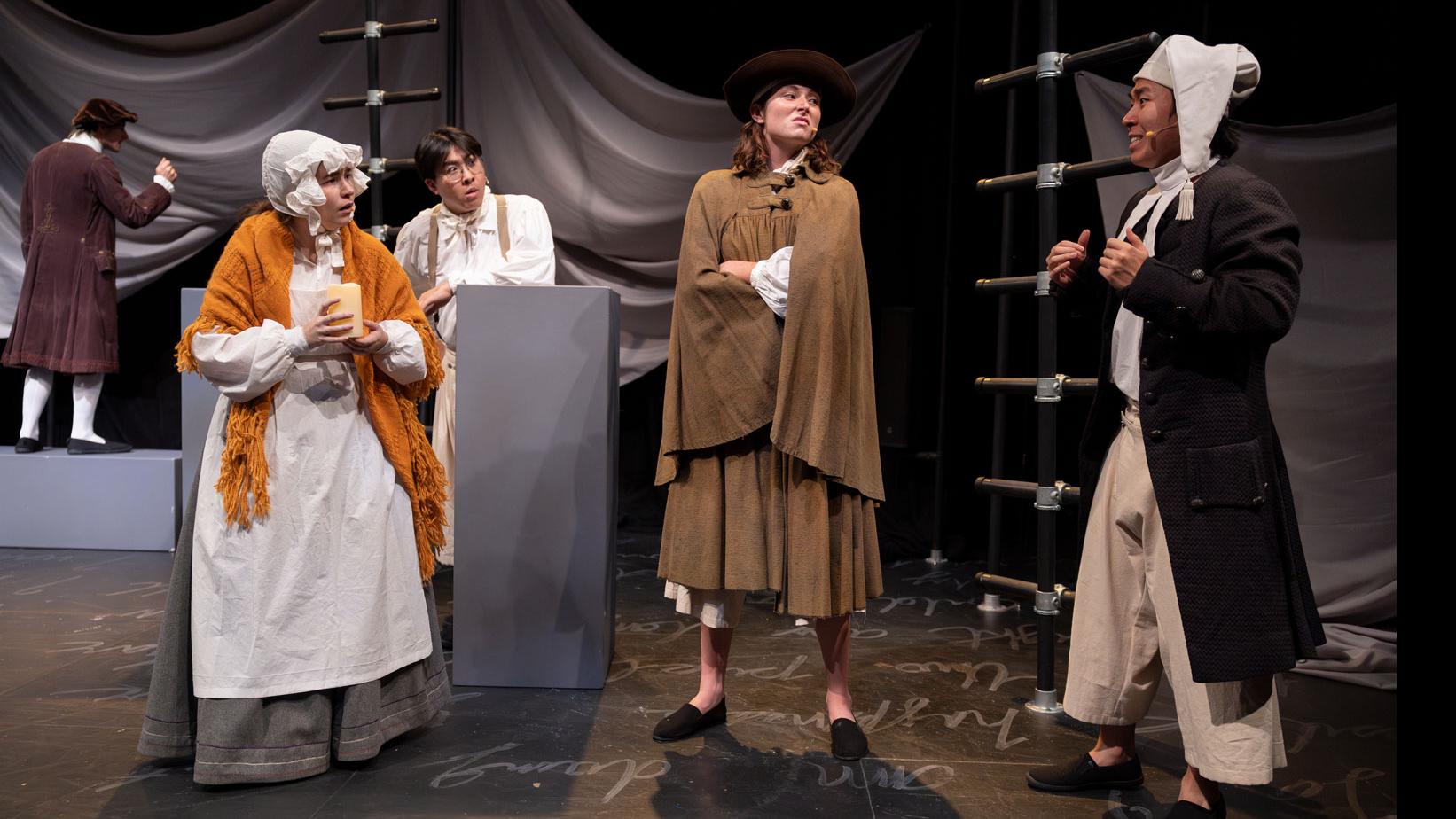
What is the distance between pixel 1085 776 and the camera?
7.73 feet

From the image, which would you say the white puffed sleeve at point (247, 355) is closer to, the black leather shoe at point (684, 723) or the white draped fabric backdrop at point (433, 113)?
the black leather shoe at point (684, 723)

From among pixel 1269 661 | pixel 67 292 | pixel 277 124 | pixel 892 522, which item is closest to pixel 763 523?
pixel 1269 661

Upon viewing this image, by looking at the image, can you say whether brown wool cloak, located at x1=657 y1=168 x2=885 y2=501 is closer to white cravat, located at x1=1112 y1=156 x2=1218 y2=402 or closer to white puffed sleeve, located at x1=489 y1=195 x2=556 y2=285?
white cravat, located at x1=1112 y1=156 x2=1218 y2=402

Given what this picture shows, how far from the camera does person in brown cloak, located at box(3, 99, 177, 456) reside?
4.89m

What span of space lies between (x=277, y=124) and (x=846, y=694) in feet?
12.7

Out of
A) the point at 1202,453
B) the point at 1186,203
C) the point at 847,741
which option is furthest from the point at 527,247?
the point at 1202,453

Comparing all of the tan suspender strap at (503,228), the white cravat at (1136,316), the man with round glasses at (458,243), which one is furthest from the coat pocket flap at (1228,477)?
the tan suspender strap at (503,228)

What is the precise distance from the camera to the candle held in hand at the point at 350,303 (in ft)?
7.52

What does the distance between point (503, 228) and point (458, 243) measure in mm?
167

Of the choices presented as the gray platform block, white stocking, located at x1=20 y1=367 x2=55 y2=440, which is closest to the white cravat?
the gray platform block

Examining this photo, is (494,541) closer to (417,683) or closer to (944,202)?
(417,683)

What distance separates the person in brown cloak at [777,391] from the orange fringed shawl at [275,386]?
59 centimetres

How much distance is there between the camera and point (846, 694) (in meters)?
2.67

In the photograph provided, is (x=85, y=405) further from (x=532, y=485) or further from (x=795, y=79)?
(x=795, y=79)
